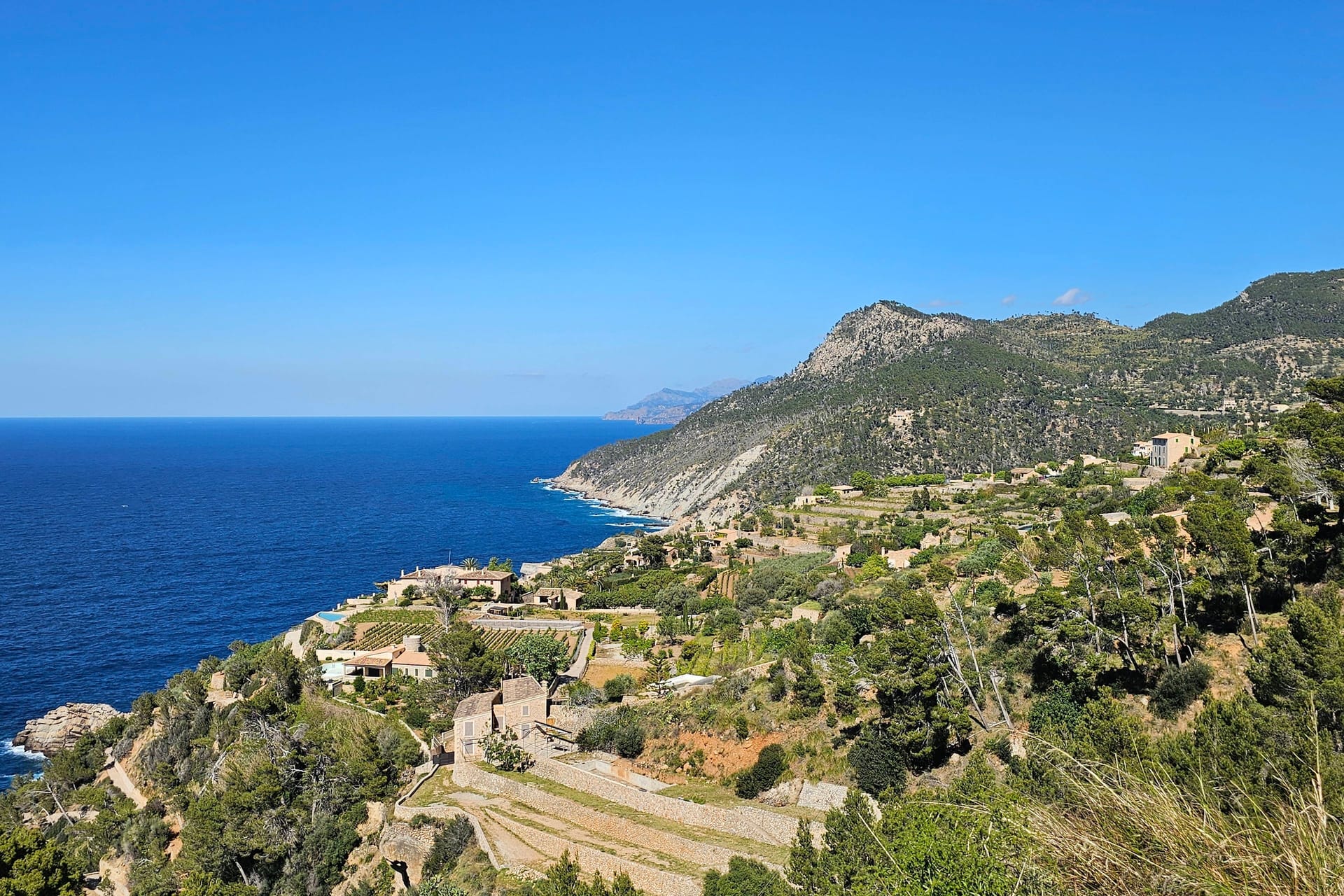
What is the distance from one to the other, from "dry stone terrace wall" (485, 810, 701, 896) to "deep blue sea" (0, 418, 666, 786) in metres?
33.3

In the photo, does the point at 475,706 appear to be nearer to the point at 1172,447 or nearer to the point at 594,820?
the point at 594,820

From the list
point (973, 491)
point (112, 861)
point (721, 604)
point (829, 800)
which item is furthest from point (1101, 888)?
point (973, 491)

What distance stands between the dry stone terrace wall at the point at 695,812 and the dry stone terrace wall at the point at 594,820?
955 mm

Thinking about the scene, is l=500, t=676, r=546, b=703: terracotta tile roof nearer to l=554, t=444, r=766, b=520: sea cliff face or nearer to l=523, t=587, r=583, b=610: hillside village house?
l=523, t=587, r=583, b=610: hillside village house

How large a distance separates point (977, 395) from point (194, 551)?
9578 cm

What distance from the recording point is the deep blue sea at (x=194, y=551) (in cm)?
5231

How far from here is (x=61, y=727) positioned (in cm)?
4138

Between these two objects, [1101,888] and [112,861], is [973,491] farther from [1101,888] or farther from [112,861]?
[1101,888]

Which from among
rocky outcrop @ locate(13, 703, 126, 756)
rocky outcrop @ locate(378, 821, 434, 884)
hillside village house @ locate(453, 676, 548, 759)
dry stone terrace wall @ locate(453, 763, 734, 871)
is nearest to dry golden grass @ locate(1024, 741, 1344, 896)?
dry stone terrace wall @ locate(453, 763, 734, 871)

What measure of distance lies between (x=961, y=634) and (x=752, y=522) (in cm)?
4636

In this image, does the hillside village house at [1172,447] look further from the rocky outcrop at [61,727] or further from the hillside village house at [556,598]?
the rocky outcrop at [61,727]

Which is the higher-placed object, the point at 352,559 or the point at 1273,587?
the point at 1273,587

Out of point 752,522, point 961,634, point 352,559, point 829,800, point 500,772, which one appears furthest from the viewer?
point 352,559

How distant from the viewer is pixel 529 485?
158 m
